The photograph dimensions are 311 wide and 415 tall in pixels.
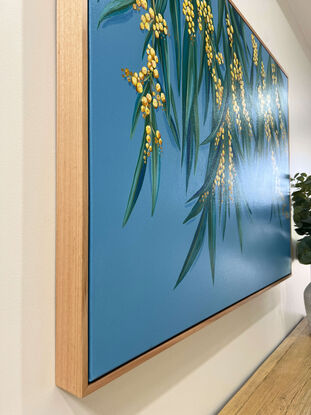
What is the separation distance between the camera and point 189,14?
785mm

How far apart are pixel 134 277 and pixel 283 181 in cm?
100

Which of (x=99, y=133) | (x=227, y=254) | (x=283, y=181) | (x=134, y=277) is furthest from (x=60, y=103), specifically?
(x=283, y=181)

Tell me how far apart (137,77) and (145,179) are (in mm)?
175

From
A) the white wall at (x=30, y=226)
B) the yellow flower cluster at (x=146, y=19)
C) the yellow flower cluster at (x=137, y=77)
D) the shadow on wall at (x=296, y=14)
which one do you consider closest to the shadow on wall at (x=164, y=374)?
the white wall at (x=30, y=226)

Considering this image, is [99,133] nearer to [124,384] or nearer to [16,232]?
[16,232]

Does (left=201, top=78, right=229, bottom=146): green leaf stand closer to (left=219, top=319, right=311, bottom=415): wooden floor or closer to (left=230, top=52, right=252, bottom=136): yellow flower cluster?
(left=230, top=52, right=252, bottom=136): yellow flower cluster

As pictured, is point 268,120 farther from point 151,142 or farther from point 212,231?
point 151,142

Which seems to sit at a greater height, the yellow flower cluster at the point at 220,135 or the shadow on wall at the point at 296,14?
the shadow on wall at the point at 296,14

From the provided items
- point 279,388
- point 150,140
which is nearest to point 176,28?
point 150,140

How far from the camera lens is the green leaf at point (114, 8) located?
0.56 meters

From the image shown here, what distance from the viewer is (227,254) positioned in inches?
36.9

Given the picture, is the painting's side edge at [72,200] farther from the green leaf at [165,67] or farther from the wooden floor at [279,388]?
the wooden floor at [279,388]

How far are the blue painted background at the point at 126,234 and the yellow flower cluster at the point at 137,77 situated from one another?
0.01 metres

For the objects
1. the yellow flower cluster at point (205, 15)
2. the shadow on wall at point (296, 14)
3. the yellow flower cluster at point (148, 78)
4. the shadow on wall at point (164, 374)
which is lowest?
the shadow on wall at point (164, 374)
